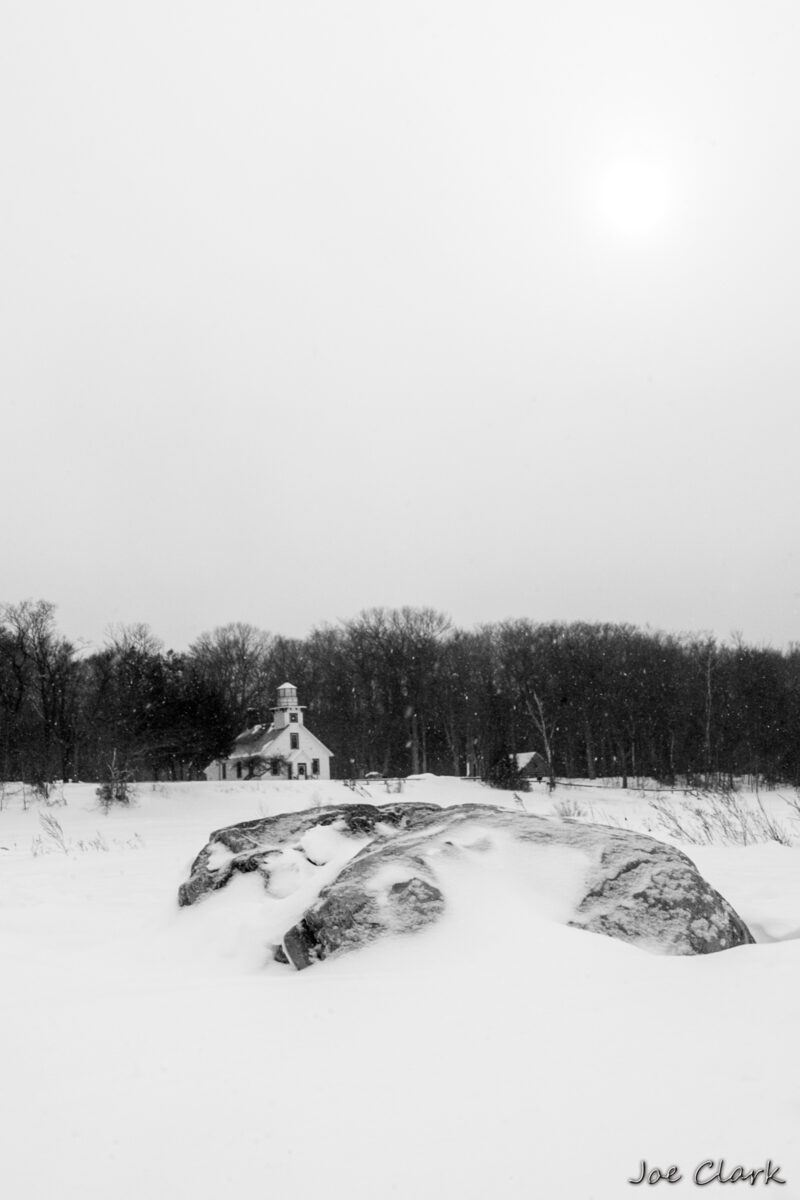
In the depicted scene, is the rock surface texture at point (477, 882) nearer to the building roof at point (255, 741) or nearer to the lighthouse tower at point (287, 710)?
the building roof at point (255, 741)

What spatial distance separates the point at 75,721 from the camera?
41.2 meters

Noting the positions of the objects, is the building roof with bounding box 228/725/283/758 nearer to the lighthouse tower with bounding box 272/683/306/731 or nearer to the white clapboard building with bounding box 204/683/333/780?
the white clapboard building with bounding box 204/683/333/780

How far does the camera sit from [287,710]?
1869 inches

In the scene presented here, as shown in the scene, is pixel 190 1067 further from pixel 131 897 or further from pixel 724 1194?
pixel 131 897

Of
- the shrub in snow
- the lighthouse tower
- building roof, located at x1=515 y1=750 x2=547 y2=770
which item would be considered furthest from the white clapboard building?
the shrub in snow

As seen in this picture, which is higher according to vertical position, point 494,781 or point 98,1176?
point 98,1176

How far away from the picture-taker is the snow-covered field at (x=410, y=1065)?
2.36m

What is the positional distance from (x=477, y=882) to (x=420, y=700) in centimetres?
4875

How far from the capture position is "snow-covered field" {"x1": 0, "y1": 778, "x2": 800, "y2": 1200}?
2.36 metres

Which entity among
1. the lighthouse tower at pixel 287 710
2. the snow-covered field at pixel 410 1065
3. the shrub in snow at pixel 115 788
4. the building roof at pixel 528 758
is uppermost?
the snow-covered field at pixel 410 1065

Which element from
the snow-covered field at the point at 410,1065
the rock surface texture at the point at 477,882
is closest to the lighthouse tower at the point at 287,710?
the rock surface texture at the point at 477,882

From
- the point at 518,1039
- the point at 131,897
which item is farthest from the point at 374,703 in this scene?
the point at 518,1039

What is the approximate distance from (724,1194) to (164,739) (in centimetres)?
3483

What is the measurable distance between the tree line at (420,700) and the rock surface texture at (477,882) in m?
28.1
